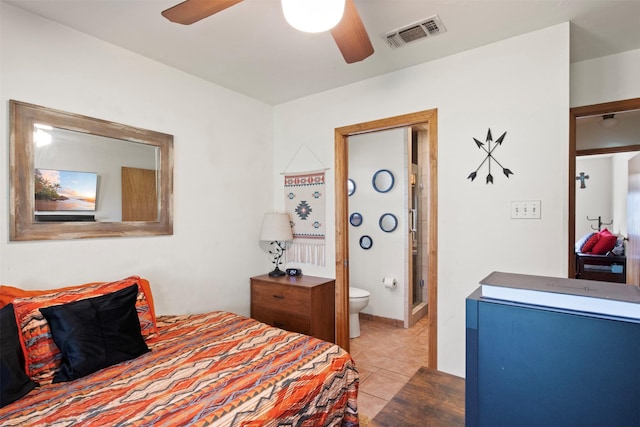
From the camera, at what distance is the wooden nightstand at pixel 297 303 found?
2680mm

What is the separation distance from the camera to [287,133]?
10.7 feet

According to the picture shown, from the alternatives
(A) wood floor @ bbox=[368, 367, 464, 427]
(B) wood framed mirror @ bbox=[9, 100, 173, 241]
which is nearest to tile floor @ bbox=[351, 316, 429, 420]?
(A) wood floor @ bbox=[368, 367, 464, 427]

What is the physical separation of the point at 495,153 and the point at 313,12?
1.61 meters

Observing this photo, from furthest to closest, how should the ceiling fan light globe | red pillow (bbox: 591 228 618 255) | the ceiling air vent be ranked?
red pillow (bbox: 591 228 618 255), the ceiling air vent, the ceiling fan light globe

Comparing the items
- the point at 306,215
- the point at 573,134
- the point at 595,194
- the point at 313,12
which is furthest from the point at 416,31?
the point at 595,194

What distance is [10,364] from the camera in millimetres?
1328

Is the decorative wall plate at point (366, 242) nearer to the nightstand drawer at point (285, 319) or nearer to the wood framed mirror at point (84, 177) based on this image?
the nightstand drawer at point (285, 319)

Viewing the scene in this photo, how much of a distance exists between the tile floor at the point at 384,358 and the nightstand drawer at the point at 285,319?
61 centimetres

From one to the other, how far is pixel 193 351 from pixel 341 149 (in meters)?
1.95

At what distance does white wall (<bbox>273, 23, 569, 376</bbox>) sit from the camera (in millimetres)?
1979

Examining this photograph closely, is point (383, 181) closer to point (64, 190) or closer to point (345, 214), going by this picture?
point (345, 214)

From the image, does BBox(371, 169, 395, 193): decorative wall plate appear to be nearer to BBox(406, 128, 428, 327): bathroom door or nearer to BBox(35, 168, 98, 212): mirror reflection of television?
BBox(406, 128, 428, 327): bathroom door

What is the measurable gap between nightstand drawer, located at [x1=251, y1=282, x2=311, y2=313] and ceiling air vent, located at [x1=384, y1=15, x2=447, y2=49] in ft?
6.31

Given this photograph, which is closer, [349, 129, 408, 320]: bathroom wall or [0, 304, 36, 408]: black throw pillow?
[0, 304, 36, 408]: black throw pillow
